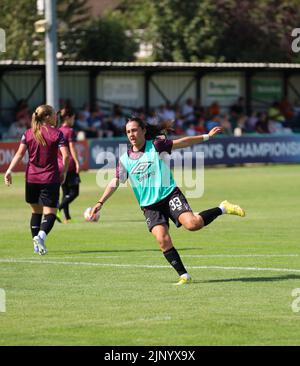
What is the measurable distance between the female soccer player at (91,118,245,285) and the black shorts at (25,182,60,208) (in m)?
2.95

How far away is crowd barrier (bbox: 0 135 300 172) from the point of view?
117 ft

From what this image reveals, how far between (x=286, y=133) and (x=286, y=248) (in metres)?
27.3

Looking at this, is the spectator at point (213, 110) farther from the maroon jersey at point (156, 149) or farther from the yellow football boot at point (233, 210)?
the maroon jersey at point (156, 149)

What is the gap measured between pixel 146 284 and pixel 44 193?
3660mm

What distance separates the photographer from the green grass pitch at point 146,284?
9.32 m

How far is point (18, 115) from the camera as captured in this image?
36875 mm

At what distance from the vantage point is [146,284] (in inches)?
478

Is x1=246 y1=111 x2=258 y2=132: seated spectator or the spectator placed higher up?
the spectator

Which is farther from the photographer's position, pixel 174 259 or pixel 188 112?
pixel 188 112

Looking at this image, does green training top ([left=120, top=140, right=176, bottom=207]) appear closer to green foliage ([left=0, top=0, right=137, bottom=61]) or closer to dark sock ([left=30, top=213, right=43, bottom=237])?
dark sock ([left=30, top=213, right=43, bottom=237])

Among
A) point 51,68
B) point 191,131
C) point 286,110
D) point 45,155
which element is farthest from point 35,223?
point 286,110

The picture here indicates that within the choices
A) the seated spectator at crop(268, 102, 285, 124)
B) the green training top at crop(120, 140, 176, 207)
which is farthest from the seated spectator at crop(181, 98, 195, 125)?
the green training top at crop(120, 140, 176, 207)

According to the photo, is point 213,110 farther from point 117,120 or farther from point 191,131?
point 117,120

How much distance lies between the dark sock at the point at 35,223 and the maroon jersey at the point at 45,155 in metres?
0.68
